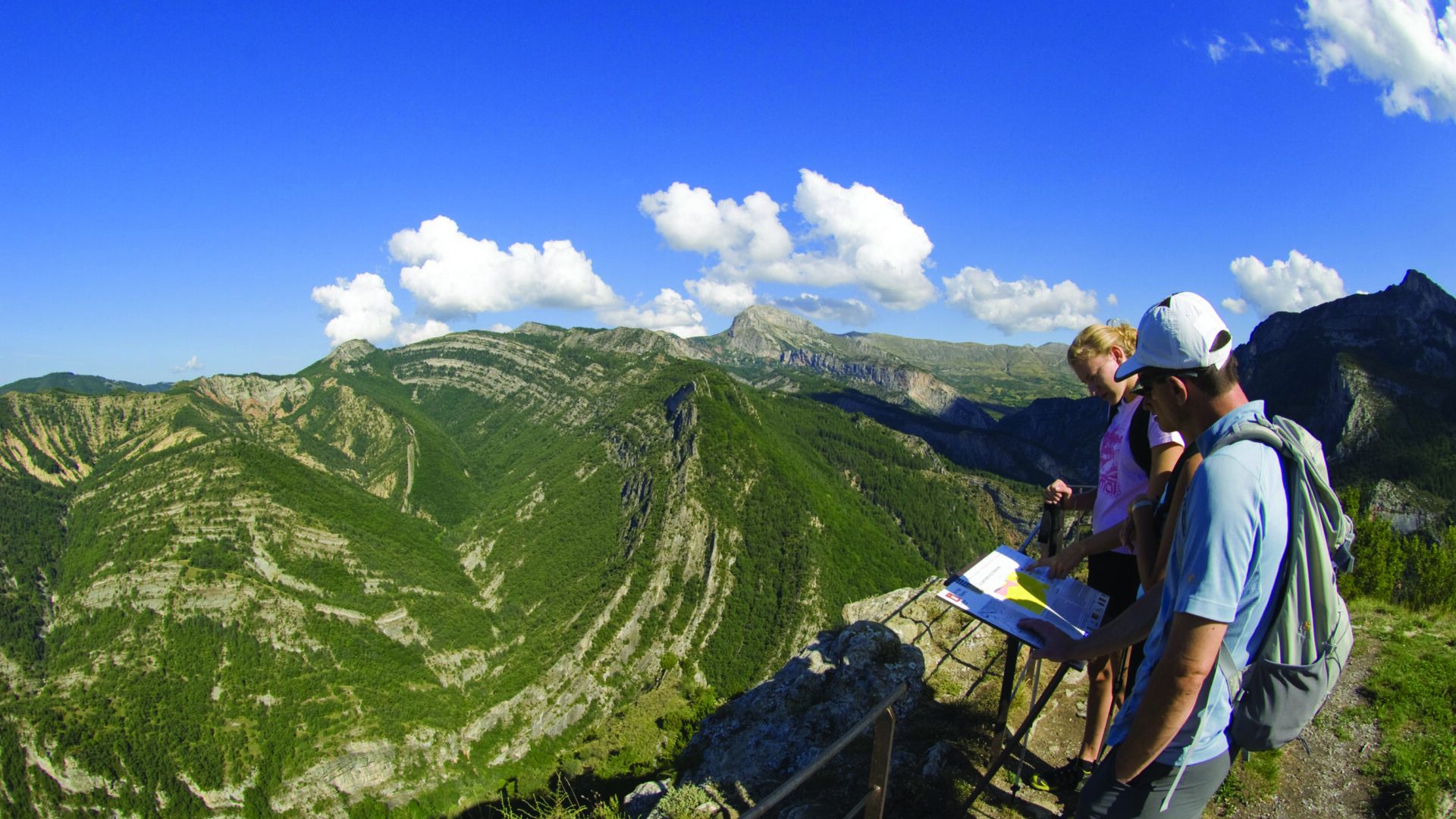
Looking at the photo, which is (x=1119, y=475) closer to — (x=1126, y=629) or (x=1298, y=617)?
(x=1126, y=629)

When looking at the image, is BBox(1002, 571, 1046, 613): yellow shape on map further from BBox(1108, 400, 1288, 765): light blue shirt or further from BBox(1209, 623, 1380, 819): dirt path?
BBox(1209, 623, 1380, 819): dirt path

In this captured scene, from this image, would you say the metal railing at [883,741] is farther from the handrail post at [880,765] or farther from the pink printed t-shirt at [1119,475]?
the pink printed t-shirt at [1119,475]

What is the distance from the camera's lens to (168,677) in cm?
8675

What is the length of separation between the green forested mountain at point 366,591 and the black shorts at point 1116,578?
6856cm

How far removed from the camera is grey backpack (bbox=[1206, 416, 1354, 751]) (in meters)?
2.57

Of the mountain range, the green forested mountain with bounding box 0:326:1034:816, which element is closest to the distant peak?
the mountain range

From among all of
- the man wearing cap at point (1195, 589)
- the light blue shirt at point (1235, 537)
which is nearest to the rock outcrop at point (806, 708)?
the man wearing cap at point (1195, 589)

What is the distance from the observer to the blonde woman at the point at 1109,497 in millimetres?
5027

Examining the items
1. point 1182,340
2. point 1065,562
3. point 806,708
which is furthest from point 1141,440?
point 806,708

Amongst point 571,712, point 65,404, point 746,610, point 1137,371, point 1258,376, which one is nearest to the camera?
point 1137,371

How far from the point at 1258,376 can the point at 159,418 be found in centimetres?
28314

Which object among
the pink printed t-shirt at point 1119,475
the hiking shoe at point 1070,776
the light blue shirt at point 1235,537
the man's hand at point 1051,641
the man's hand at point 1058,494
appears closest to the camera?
the light blue shirt at point 1235,537

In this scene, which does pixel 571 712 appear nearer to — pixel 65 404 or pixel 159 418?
pixel 159 418

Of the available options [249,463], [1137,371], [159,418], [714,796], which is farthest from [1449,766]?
[159,418]
